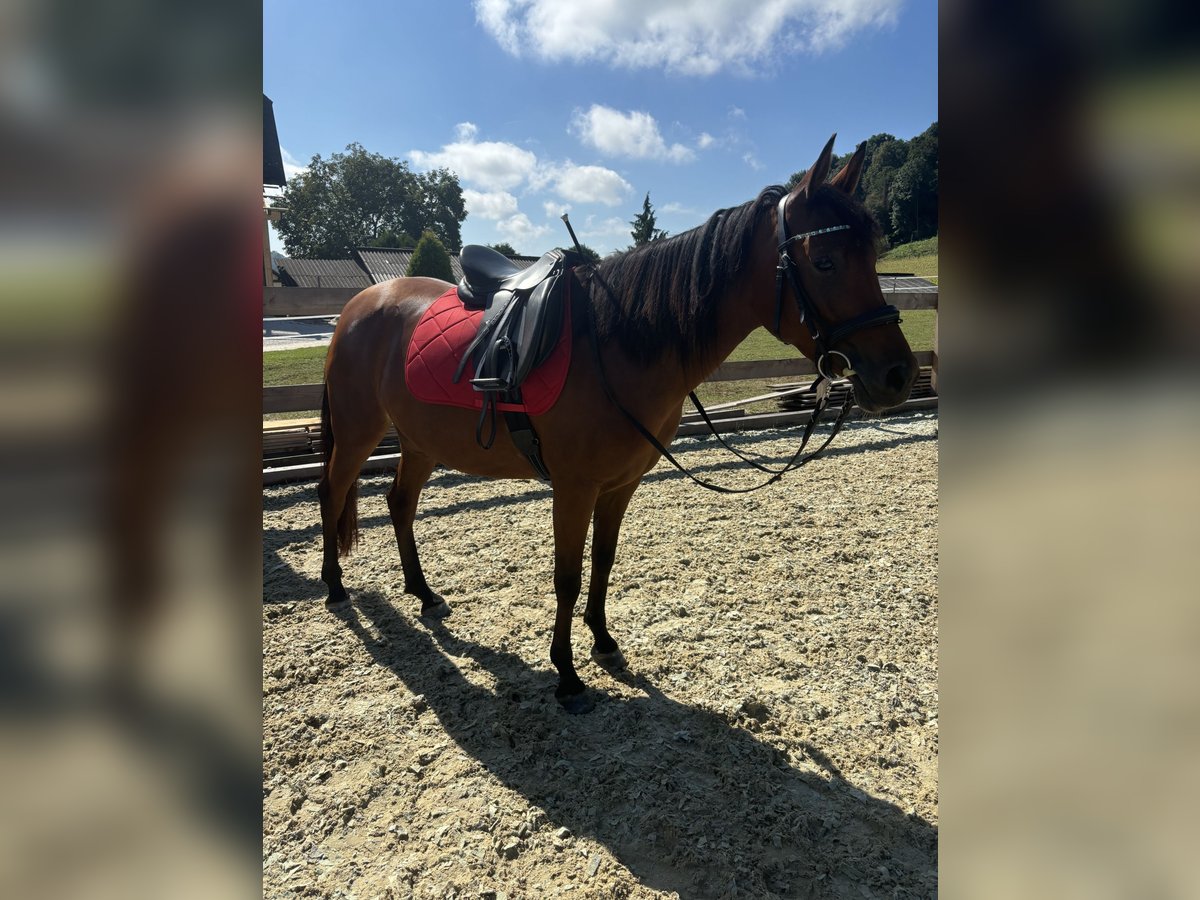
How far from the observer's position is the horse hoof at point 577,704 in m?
2.59

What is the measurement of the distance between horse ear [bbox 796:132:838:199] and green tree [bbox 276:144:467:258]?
45.4 meters

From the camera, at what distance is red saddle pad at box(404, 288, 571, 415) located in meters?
2.51

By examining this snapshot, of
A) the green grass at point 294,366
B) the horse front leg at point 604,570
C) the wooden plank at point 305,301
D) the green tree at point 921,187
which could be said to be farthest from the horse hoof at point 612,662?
the green grass at point 294,366

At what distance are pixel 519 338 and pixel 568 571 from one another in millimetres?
993

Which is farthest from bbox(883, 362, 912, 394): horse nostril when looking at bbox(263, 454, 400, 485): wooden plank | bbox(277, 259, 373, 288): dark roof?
bbox(277, 259, 373, 288): dark roof

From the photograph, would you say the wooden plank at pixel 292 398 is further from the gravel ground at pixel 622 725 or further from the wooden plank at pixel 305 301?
the gravel ground at pixel 622 725

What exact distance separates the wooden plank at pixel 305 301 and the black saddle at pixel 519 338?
2974 mm

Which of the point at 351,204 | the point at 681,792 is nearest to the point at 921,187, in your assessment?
the point at 681,792

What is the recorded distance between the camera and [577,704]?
8.54 feet
